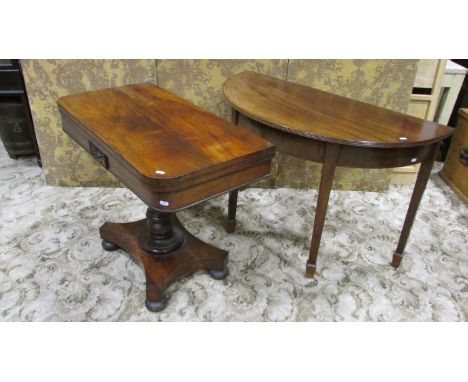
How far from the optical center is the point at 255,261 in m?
2.00

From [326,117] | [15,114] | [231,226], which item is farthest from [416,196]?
[15,114]

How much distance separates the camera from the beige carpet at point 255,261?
1703 mm

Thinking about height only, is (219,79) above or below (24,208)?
above

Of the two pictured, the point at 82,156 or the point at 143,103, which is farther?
the point at 82,156

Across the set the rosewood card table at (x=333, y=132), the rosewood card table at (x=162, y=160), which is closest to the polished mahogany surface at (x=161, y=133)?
the rosewood card table at (x=162, y=160)

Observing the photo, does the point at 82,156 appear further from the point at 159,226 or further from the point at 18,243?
the point at 159,226

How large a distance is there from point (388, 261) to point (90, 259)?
150 cm

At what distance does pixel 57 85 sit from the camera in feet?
7.62

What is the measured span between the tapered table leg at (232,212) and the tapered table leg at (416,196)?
0.84 meters

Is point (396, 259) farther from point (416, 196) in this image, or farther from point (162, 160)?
point (162, 160)

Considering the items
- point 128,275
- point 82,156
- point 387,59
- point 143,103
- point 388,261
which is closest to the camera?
point 143,103

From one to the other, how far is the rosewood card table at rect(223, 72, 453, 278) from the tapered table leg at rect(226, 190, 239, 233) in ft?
1.42

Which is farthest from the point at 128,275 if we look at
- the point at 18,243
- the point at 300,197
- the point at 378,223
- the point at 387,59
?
the point at 387,59

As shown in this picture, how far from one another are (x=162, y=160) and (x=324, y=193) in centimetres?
73
